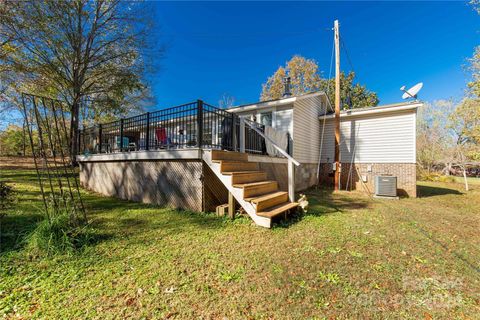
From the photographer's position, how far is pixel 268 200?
14.7 feet

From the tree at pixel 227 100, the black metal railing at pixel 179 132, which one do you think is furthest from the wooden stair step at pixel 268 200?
the tree at pixel 227 100

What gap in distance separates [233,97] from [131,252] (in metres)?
28.9

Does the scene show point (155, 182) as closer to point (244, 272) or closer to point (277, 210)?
point (277, 210)

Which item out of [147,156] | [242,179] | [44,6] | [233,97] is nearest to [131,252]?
[242,179]

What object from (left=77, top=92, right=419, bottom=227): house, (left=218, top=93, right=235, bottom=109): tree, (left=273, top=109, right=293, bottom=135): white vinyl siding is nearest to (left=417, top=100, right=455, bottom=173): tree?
(left=77, top=92, right=419, bottom=227): house

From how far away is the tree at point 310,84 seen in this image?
20938 millimetres

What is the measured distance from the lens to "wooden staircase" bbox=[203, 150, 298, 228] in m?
4.17

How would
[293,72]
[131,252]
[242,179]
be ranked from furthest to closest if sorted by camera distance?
[293,72]
[242,179]
[131,252]

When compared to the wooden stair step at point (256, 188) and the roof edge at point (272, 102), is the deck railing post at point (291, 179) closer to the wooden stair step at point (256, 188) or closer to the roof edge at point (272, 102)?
the wooden stair step at point (256, 188)

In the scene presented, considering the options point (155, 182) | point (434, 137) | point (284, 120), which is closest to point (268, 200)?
point (155, 182)

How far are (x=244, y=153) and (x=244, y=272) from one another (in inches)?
141

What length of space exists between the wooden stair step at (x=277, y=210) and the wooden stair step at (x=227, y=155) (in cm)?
162

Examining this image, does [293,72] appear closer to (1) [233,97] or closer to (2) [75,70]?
(1) [233,97]

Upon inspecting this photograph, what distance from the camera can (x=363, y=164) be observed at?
10094 millimetres
